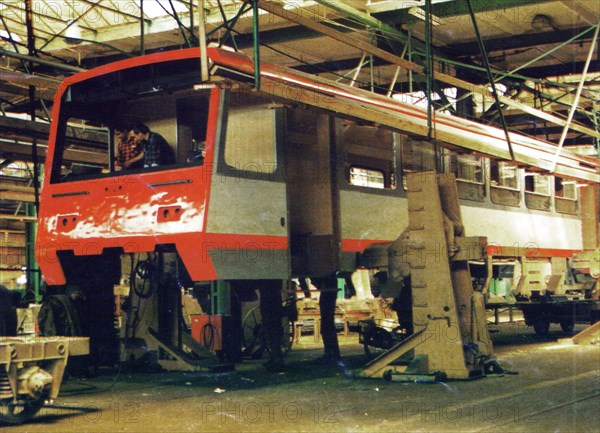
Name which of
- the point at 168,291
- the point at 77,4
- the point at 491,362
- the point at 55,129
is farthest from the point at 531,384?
the point at 77,4

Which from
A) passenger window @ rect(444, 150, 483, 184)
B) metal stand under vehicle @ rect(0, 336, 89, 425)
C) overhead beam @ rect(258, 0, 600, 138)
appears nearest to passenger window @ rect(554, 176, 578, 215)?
overhead beam @ rect(258, 0, 600, 138)

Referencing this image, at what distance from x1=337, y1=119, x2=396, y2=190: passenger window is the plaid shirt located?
290 centimetres

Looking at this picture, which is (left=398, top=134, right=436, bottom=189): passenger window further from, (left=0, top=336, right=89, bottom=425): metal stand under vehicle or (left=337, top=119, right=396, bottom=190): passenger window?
(left=0, top=336, right=89, bottom=425): metal stand under vehicle

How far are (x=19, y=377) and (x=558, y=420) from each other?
4954 millimetres

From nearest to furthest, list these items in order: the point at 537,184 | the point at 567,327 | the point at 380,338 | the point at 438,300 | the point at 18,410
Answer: the point at 18,410 < the point at 438,300 < the point at 380,338 < the point at 537,184 < the point at 567,327

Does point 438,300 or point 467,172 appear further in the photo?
point 467,172

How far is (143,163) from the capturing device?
11.2 meters

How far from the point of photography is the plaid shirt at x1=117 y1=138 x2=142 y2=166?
37.4ft

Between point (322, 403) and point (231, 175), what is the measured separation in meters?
2.90

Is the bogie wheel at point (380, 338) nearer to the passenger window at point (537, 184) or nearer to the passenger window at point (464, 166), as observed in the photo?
the passenger window at point (464, 166)

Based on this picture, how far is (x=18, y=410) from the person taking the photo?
8273mm

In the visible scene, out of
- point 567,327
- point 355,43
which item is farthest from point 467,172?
point 567,327

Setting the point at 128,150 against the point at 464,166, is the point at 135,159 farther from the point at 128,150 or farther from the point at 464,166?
the point at 464,166

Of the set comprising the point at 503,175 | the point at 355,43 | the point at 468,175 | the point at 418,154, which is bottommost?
the point at 468,175
